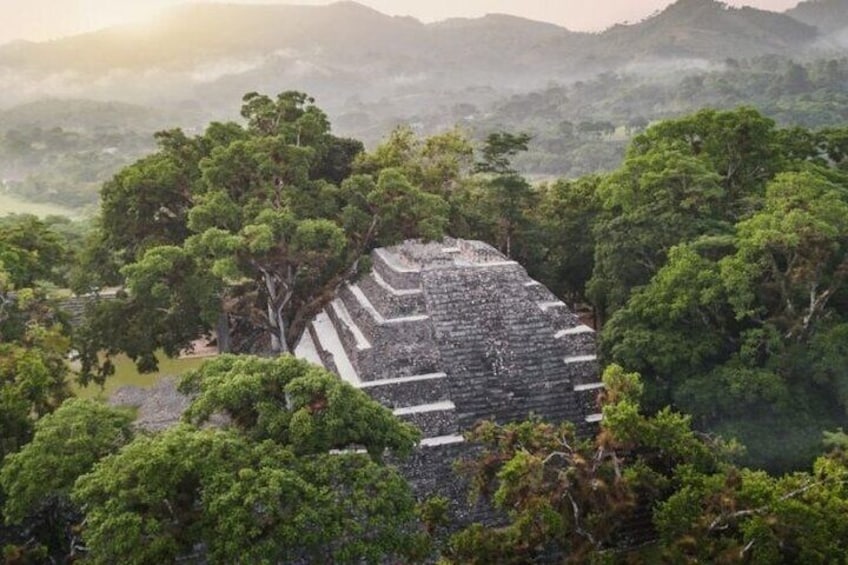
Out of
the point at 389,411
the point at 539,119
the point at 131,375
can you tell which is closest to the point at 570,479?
the point at 389,411

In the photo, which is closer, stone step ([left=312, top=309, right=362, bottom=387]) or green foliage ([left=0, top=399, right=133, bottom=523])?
green foliage ([left=0, top=399, right=133, bottom=523])

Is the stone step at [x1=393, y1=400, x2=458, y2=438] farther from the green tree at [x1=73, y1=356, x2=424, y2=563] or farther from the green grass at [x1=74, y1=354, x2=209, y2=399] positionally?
the green grass at [x1=74, y1=354, x2=209, y2=399]

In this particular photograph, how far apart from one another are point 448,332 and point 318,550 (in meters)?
6.69

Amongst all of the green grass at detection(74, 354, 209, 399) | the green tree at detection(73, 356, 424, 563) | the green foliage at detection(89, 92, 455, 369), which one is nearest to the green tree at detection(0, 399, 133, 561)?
the green tree at detection(73, 356, 424, 563)

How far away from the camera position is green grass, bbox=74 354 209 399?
22617mm

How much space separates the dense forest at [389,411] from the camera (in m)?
10.3

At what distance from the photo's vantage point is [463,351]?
16.2 meters

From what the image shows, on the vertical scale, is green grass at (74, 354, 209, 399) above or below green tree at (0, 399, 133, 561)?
below

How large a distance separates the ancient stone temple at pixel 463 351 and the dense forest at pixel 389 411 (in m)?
1.09

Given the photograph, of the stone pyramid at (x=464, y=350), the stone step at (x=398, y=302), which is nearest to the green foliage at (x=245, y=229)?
the stone step at (x=398, y=302)

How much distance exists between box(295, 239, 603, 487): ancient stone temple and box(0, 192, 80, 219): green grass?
64529mm

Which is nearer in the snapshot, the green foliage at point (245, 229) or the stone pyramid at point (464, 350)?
the stone pyramid at point (464, 350)

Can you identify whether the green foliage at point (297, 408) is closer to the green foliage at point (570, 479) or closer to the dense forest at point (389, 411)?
the dense forest at point (389, 411)

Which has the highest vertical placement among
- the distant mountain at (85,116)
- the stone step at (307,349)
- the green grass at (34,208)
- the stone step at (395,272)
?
the distant mountain at (85,116)
